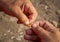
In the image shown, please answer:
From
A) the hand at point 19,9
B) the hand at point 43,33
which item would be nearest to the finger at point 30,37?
the hand at point 43,33

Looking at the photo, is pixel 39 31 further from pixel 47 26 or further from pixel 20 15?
pixel 20 15

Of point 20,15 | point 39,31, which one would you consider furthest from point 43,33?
point 20,15

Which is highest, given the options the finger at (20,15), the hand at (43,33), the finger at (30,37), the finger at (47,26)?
the finger at (20,15)

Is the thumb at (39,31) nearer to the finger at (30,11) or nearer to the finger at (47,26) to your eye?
the finger at (47,26)

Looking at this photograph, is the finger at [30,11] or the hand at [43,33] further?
the finger at [30,11]

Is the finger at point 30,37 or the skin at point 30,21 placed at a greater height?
the skin at point 30,21

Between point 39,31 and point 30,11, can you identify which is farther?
point 30,11

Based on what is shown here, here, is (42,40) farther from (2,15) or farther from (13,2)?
(2,15)
